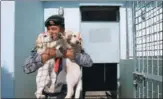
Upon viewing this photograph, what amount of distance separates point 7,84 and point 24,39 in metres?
0.50

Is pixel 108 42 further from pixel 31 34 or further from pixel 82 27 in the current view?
pixel 31 34

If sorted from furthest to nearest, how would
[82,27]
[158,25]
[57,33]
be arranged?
[82,27]
[158,25]
[57,33]

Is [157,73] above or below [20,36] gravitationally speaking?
below

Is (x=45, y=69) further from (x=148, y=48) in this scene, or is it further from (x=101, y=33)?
(x=101, y=33)

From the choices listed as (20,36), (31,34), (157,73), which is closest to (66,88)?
(157,73)

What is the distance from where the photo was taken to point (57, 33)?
0.78 meters

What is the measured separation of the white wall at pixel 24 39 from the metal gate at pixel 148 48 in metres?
0.59

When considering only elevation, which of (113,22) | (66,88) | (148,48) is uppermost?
(113,22)

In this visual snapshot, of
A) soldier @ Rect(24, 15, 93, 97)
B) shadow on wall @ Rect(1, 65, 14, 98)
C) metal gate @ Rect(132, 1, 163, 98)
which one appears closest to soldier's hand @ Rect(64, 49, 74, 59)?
soldier @ Rect(24, 15, 93, 97)

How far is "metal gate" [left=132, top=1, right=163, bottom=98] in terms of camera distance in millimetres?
1163

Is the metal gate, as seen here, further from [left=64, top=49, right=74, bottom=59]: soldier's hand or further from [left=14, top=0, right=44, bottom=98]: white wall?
[left=14, top=0, right=44, bottom=98]: white wall

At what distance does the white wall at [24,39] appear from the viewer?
5.95 feet

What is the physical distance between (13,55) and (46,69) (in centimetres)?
96

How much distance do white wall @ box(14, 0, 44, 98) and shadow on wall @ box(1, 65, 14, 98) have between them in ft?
0.24
